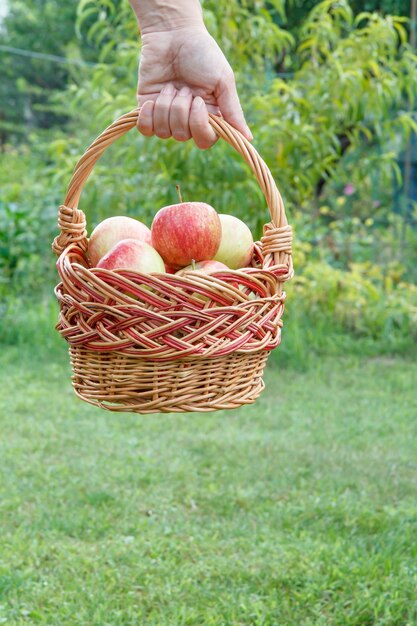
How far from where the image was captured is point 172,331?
4.16 feet

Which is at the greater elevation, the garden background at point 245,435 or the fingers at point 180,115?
the fingers at point 180,115

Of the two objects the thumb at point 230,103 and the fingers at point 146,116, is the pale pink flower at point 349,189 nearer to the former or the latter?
the thumb at point 230,103

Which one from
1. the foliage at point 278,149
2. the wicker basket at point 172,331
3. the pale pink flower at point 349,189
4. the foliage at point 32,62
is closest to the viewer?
the wicker basket at point 172,331

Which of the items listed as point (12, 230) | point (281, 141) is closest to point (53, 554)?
point (281, 141)

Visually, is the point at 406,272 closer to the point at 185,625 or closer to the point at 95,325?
the point at 185,625

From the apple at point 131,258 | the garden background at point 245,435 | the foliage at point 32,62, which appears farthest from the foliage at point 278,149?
the foliage at point 32,62

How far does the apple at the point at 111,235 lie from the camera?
150 cm

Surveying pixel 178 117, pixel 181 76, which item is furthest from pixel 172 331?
pixel 181 76

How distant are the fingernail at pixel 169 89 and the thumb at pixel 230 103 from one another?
9 centimetres

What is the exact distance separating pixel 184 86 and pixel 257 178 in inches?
9.3

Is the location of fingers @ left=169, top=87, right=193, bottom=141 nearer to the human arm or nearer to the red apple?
the human arm

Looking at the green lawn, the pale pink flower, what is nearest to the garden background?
the green lawn

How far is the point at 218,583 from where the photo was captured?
2.17 metres

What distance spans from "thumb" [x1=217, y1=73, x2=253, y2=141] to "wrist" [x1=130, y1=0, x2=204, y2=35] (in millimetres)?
131
